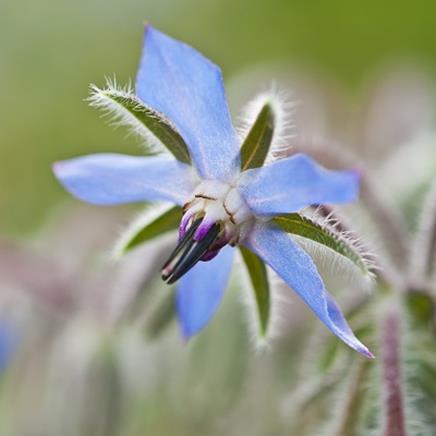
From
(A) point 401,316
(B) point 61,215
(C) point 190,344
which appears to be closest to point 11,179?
(B) point 61,215

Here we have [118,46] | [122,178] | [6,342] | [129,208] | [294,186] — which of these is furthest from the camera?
[118,46]

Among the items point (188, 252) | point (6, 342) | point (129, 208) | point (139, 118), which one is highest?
point (129, 208)

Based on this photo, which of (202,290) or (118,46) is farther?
(118,46)

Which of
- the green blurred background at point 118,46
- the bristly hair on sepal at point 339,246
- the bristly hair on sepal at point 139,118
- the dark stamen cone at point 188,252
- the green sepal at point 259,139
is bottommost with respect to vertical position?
the dark stamen cone at point 188,252

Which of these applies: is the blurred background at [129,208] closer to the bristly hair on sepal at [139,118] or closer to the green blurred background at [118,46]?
the green blurred background at [118,46]

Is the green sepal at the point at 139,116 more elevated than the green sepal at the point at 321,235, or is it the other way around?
the green sepal at the point at 139,116

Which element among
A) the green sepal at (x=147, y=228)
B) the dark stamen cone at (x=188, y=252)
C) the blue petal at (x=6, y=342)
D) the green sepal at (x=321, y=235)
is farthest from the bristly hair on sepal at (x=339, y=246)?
the blue petal at (x=6, y=342)

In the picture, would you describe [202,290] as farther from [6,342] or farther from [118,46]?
[118,46]

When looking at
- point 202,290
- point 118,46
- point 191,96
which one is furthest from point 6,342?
point 118,46
